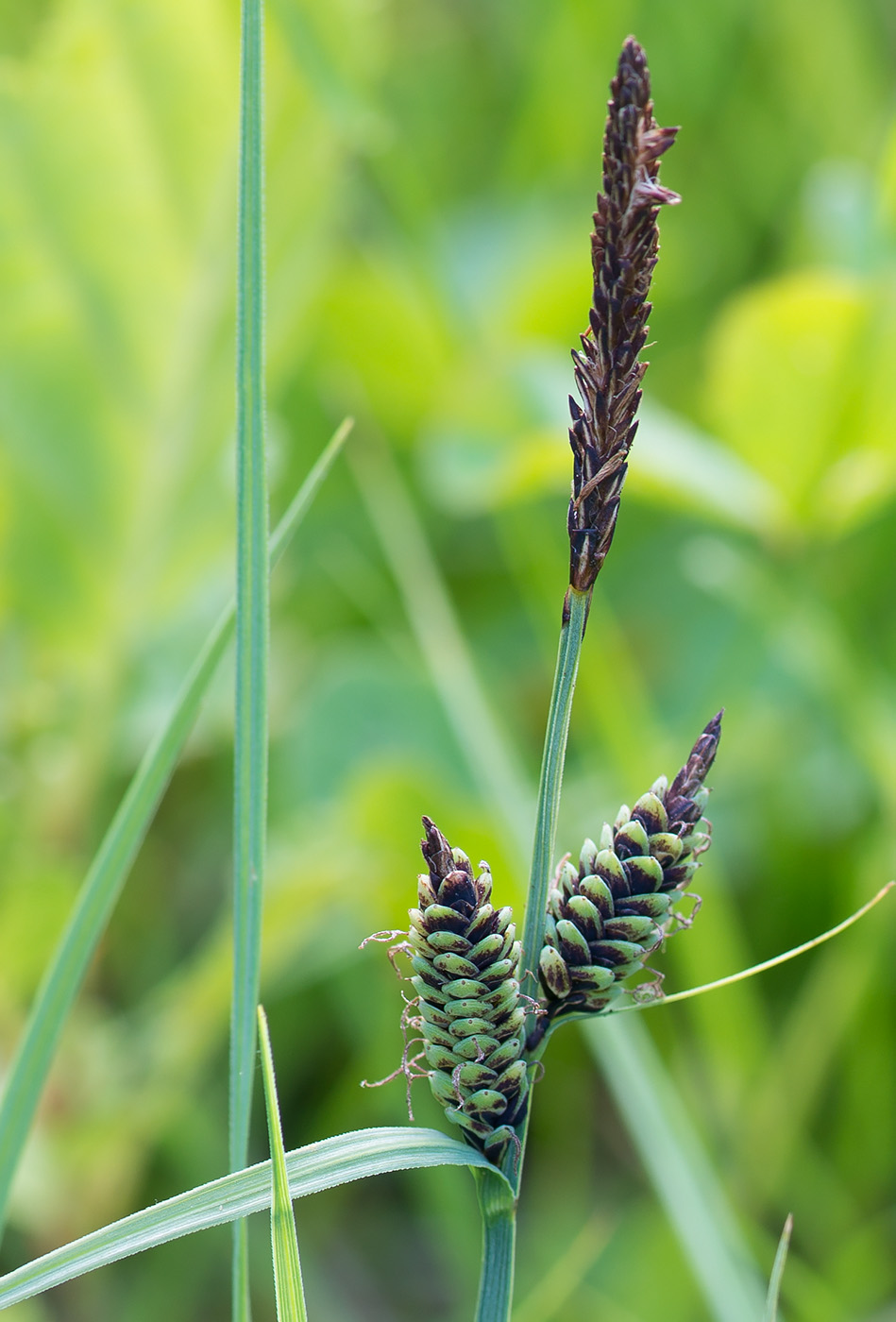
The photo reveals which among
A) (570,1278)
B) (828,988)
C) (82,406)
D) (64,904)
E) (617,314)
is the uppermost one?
(82,406)

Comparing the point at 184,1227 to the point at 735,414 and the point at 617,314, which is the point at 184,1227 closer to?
the point at 617,314

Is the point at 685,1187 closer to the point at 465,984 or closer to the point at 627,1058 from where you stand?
the point at 627,1058

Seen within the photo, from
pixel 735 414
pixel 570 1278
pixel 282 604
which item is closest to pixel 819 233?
pixel 735 414

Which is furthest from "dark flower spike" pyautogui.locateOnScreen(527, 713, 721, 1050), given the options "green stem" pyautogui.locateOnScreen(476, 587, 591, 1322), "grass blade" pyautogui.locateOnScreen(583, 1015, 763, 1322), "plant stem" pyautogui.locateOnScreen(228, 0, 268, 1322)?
"grass blade" pyautogui.locateOnScreen(583, 1015, 763, 1322)

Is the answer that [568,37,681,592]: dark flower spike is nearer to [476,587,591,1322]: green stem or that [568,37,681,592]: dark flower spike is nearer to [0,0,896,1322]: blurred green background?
[476,587,591,1322]: green stem

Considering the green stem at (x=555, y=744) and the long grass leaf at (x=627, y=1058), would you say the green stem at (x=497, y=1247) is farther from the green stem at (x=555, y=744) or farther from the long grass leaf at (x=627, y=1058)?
the long grass leaf at (x=627, y=1058)

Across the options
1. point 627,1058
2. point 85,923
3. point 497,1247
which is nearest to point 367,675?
point 627,1058

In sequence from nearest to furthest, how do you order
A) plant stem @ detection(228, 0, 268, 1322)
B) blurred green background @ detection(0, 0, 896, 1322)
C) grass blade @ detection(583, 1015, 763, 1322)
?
plant stem @ detection(228, 0, 268, 1322)
grass blade @ detection(583, 1015, 763, 1322)
blurred green background @ detection(0, 0, 896, 1322)
